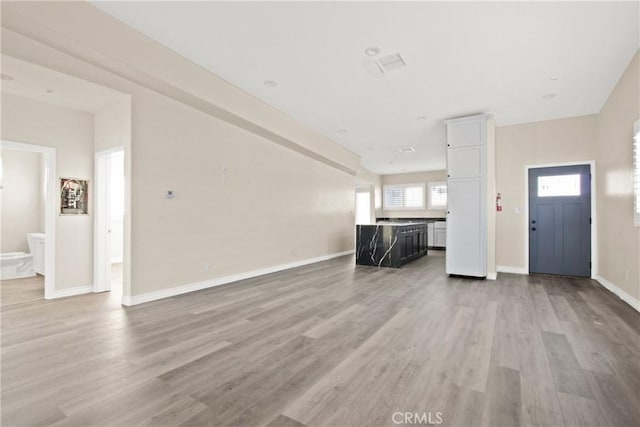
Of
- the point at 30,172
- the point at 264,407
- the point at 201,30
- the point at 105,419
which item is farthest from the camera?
the point at 30,172

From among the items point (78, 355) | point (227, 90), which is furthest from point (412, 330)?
point (227, 90)

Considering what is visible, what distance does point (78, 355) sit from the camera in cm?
242

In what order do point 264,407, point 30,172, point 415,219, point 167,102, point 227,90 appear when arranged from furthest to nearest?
point 415,219 < point 30,172 < point 227,90 < point 167,102 < point 264,407

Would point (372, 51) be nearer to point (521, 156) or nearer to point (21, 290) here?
point (521, 156)

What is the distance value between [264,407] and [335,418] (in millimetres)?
419

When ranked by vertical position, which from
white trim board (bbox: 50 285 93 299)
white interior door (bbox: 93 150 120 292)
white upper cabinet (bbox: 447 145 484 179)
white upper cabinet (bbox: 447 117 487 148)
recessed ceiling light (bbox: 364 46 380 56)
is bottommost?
white trim board (bbox: 50 285 93 299)

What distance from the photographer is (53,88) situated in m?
3.65

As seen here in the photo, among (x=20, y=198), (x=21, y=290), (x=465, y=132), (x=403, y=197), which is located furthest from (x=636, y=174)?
(x=20, y=198)

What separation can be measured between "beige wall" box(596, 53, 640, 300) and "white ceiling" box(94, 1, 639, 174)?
29 centimetres

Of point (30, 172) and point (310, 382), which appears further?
point (30, 172)

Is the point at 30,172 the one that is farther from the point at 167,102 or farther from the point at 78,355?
the point at 78,355

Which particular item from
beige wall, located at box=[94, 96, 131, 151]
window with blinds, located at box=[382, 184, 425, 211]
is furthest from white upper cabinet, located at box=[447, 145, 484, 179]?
window with blinds, located at box=[382, 184, 425, 211]

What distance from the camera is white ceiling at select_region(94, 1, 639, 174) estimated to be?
286 centimetres

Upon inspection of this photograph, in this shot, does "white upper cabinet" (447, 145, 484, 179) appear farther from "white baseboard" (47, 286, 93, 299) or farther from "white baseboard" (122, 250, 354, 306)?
"white baseboard" (47, 286, 93, 299)
